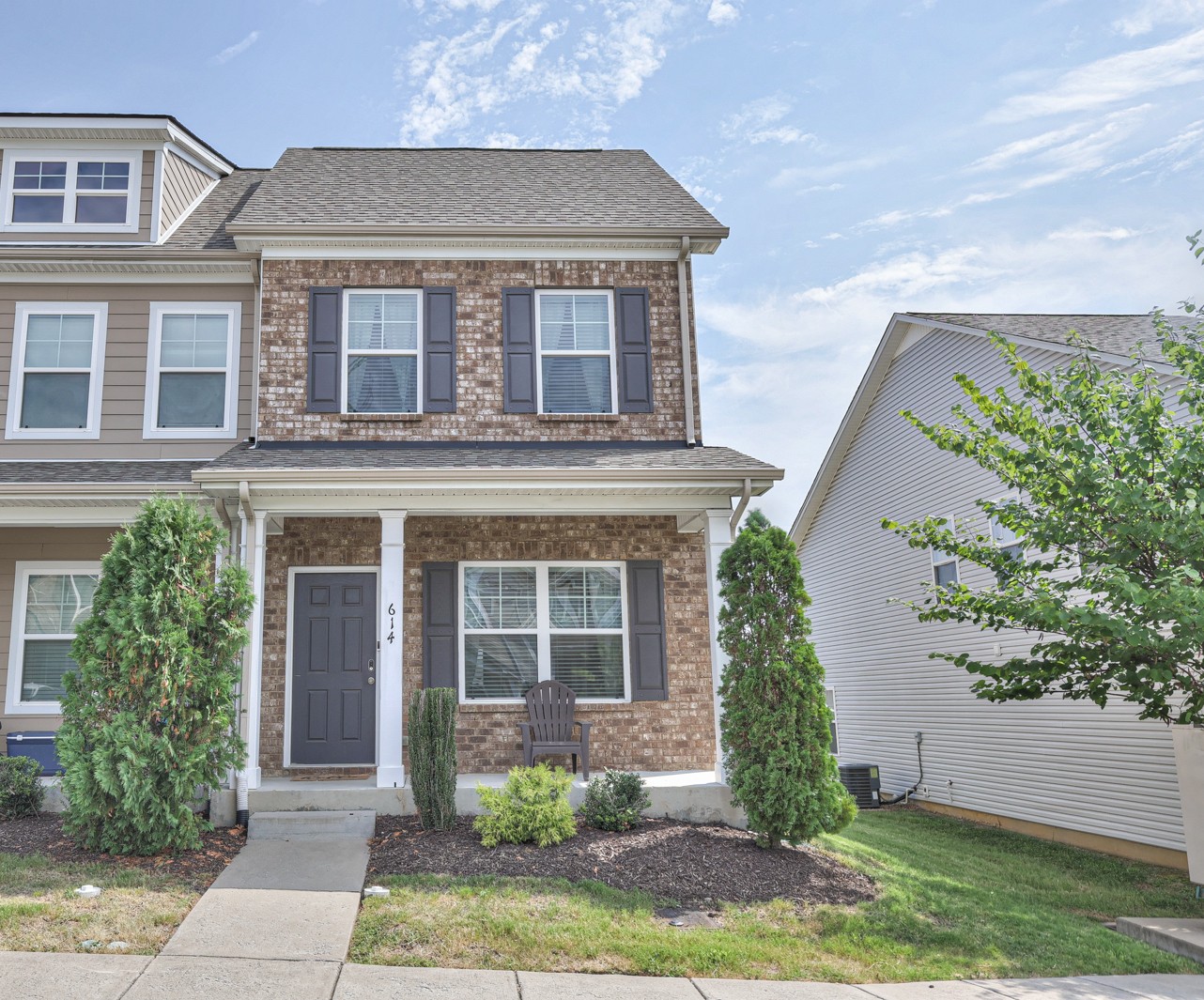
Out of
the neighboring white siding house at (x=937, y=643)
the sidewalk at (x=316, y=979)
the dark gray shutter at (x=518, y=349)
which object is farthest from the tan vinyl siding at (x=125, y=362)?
the neighboring white siding house at (x=937, y=643)

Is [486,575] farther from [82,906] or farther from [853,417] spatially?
[853,417]

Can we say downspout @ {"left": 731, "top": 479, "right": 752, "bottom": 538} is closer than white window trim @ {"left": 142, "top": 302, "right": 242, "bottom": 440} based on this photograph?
Yes

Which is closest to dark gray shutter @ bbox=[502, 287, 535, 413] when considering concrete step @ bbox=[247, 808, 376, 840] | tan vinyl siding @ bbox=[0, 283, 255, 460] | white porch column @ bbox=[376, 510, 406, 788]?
white porch column @ bbox=[376, 510, 406, 788]

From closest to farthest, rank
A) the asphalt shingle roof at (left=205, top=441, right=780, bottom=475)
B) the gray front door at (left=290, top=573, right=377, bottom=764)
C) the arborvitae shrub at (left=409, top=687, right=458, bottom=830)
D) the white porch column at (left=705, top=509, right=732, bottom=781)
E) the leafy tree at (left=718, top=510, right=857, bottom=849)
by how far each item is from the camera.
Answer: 1. the leafy tree at (left=718, top=510, right=857, bottom=849)
2. the arborvitae shrub at (left=409, top=687, right=458, bottom=830)
3. the white porch column at (left=705, top=509, right=732, bottom=781)
4. the asphalt shingle roof at (left=205, top=441, right=780, bottom=475)
5. the gray front door at (left=290, top=573, right=377, bottom=764)

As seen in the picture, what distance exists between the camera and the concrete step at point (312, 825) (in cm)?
755

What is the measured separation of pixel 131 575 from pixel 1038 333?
1002 cm

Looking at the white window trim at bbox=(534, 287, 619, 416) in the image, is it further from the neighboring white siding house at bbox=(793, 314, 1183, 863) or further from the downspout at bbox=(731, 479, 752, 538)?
the neighboring white siding house at bbox=(793, 314, 1183, 863)

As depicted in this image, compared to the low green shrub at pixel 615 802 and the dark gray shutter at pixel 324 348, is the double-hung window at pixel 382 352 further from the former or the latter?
the low green shrub at pixel 615 802

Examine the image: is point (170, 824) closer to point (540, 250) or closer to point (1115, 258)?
point (540, 250)

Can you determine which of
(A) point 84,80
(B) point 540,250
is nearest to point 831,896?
(B) point 540,250

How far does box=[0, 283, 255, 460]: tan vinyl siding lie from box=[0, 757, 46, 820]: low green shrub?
3385 mm

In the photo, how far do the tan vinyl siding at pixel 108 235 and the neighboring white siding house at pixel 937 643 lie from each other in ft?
30.6

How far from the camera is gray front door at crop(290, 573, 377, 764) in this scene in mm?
9289

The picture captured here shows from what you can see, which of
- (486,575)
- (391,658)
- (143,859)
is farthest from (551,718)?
(143,859)
